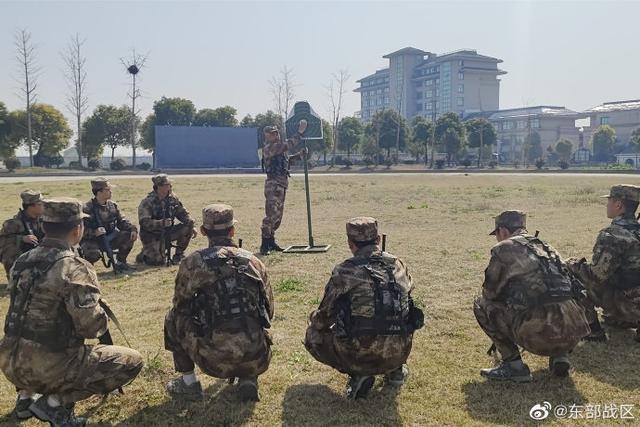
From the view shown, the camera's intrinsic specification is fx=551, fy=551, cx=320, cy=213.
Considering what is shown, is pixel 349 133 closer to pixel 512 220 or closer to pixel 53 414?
pixel 512 220

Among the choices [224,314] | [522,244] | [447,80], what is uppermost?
[447,80]

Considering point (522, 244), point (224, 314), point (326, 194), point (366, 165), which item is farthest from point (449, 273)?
point (366, 165)

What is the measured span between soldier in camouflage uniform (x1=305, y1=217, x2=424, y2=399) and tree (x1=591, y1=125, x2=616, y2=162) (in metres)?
96.3

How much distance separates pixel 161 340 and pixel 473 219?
40.8 ft

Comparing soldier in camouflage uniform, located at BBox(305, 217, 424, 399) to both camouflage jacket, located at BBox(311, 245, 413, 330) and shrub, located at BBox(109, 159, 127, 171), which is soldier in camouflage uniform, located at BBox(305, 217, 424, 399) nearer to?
camouflage jacket, located at BBox(311, 245, 413, 330)

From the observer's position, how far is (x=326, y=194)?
2630cm

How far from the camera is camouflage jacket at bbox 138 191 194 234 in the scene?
10492 millimetres

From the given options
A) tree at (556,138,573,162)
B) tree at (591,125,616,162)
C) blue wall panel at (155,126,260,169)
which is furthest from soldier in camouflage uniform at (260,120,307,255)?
tree at (591,125,616,162)

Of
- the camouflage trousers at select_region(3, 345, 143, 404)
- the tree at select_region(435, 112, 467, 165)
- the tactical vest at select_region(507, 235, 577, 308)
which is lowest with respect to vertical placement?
the camouflage trousers at select_region(3, 345, 143, 404)

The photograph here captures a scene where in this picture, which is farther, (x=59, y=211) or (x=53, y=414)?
(x=59, y=211)

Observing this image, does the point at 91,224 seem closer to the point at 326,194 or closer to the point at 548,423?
the point at 548,423

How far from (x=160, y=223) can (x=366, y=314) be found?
6.82 m

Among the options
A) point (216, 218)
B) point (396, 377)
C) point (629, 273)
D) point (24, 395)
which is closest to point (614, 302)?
point (629, 273)

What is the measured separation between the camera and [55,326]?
4.14 m
